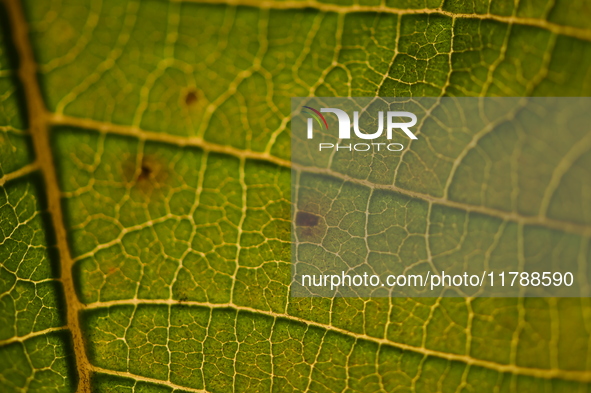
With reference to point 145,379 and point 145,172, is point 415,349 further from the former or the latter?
point 145,172

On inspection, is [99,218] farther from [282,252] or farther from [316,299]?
[316,299]

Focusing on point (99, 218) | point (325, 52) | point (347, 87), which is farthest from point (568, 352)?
point (99, 218)

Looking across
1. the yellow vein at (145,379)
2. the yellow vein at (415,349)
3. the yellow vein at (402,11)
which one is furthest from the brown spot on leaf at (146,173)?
the yellow vein at (145,379)

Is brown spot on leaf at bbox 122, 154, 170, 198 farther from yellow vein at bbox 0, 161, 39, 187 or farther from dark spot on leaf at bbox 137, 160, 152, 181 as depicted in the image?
yellow vein at bbox 0, 161, 39, 187

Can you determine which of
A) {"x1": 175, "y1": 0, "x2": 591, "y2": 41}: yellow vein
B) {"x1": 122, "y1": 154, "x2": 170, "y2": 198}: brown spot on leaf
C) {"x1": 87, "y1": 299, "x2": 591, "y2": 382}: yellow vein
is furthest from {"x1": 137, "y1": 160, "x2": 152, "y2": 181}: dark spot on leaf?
{"x1": 175, "y1": 0, "x2": 591, "y2": 41}: yellow vein

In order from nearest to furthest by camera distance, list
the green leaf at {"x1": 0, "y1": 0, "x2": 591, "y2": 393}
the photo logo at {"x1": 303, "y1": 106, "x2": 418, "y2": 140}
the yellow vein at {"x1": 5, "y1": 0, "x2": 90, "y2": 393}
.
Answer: the yellow vein at {"x1": 5, "y1": 0, "x2": 90, "y2": 393} → the green leaf at {"x1": 0, "y1": 0, "x2": 591, "y2": 393} → the photo logo at {"x1": 303, "y1": 106, "x2": 418, "y2": 140}

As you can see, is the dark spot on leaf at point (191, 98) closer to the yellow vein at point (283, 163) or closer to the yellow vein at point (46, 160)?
the yellow vein at point (283, 163)

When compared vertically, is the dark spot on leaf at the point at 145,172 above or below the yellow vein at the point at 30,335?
above
